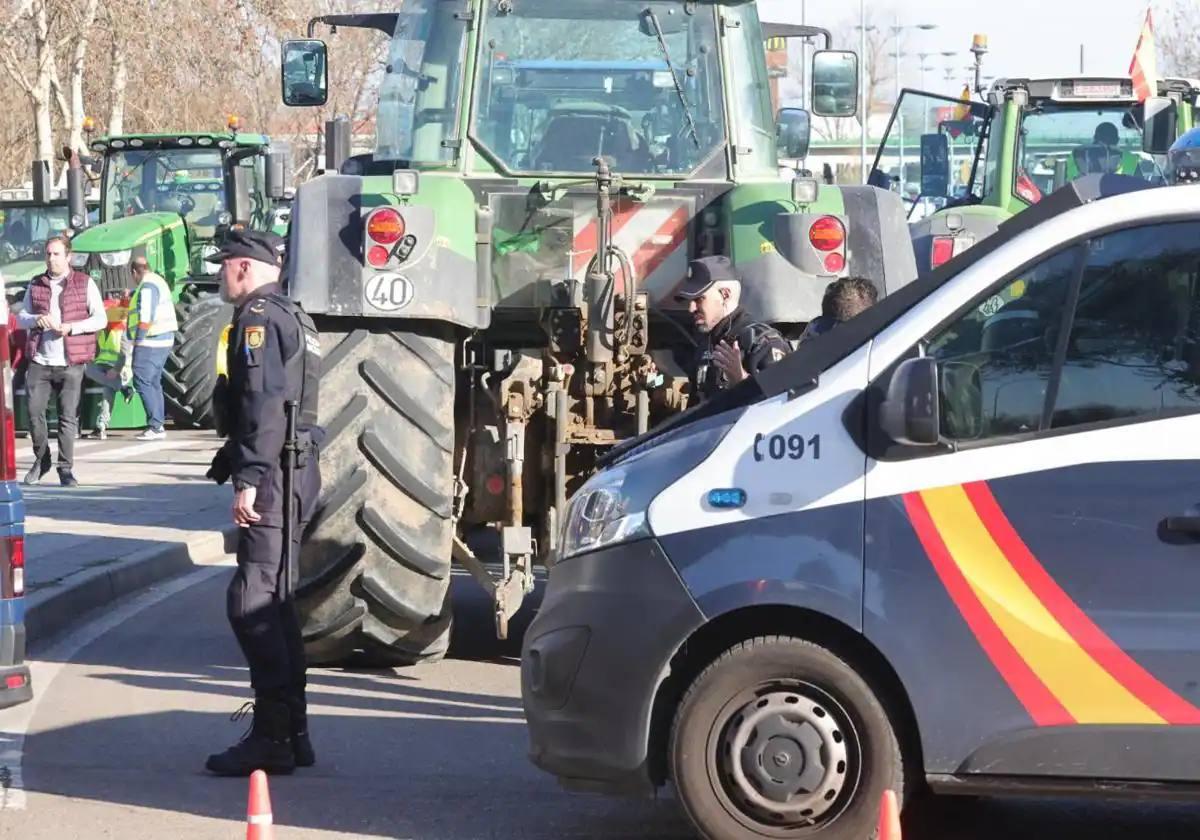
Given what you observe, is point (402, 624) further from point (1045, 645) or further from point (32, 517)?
point (32, 517)

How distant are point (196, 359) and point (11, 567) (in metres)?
14.2

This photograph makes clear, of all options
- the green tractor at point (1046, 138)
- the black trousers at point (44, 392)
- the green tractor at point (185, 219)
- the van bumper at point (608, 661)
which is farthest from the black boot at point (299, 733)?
the green tractor at point (185, 219)

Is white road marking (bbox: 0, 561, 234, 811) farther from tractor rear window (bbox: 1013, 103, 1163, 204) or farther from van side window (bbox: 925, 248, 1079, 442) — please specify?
tractor rear window (bbox: 1013, 103, 1163, 204)

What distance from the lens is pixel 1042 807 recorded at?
278 inches

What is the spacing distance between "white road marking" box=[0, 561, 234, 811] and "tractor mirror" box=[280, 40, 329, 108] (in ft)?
9.21

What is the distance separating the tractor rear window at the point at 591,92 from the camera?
9555mm

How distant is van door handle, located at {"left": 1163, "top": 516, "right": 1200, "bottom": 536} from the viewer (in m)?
5.62

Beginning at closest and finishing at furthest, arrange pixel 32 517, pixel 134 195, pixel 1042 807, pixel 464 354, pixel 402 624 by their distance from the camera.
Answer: pixel 1042 807, pixel 402 624, pixel 464 354, pixel 32 517, pixel 134 195

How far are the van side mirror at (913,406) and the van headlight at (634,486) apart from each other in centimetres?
49

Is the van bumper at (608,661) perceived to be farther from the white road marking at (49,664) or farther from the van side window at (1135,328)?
the white road marking at (49,664)

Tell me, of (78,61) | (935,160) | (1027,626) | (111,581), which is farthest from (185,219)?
(1027,626)

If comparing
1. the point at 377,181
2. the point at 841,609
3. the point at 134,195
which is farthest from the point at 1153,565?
the point at 134,195

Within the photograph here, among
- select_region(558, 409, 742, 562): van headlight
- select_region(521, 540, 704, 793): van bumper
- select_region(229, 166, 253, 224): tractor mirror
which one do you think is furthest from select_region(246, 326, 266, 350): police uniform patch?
select_region(229, 166, 253, 224): tractor mirror

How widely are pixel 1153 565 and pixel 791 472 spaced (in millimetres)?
985
